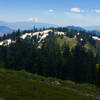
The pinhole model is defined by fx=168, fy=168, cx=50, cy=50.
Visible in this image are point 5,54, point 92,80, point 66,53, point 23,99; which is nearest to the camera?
point 23,99

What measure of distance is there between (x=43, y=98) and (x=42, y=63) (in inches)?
2352

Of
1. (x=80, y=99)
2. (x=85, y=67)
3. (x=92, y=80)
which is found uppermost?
(x=80, y=99)

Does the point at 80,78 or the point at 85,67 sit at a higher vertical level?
the point at 85,67

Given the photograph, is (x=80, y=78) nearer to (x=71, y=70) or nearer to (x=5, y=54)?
(x=71, y=70)

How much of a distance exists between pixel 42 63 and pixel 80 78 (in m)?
19.3

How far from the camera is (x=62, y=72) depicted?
7875cm

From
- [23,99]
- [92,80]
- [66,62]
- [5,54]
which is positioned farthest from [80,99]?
[5,54]

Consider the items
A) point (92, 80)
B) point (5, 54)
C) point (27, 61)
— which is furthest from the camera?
point (5, 54)

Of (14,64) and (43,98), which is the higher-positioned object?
(43,98)

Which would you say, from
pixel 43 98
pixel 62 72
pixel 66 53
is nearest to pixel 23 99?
pixel 43 98

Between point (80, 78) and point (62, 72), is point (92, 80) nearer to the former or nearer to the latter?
point (80, 78)

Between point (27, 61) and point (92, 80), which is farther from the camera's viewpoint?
point (27, 61)

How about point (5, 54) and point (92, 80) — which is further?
point (5, 54)

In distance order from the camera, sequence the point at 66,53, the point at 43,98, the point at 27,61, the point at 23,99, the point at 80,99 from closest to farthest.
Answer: the point at 23,99 → the point at 43,98 → the point at 80,99 → the point at 27,61 → the point at 66,53
